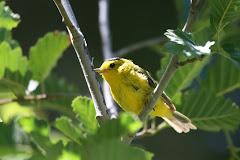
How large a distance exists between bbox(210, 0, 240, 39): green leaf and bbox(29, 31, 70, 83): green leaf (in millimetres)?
1124

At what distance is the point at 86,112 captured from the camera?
1.53 meters

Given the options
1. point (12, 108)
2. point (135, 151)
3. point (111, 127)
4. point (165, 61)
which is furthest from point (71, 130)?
point (12, 108)

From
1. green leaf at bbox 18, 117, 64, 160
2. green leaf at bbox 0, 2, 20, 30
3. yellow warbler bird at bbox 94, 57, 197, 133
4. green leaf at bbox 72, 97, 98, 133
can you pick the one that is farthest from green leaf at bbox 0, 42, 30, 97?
green leaf at bbox 18, 117, 64, 160

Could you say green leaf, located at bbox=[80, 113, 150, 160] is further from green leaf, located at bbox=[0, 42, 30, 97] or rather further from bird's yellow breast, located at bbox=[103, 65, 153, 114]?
green leaf, located at bbox=[0, 42, 30, 97]

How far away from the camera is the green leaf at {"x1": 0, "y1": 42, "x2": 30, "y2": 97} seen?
2186mm

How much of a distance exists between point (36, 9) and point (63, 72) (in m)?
1.08

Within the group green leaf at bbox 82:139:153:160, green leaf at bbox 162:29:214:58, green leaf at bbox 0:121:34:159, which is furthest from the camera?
green leaf at bbox 162:29:214:58

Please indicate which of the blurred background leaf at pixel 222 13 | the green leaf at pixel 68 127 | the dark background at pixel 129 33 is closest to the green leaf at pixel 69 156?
the green leaf at pixel 68 127

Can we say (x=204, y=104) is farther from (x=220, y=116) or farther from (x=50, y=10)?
(x=50, y=10)

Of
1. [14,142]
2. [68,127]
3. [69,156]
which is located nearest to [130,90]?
[68,127]

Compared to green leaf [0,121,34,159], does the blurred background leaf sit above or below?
above

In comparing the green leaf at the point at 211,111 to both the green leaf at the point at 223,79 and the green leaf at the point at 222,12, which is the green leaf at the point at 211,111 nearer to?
the green leaf at the point at 223,79

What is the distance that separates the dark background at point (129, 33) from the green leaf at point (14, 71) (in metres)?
2.33

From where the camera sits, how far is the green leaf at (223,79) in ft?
7.93
